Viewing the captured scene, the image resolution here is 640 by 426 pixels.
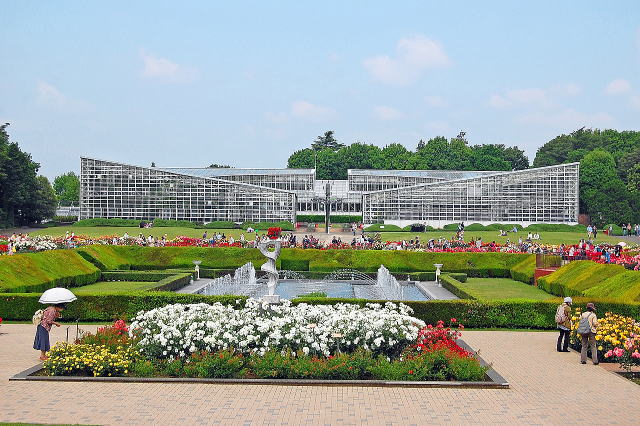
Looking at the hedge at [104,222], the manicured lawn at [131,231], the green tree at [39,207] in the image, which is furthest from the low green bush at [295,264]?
the green tree at [39,207]

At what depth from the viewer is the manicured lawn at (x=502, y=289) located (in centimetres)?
2989

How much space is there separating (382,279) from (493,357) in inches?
776

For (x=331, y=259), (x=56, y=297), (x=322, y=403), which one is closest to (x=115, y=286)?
(x=331, y=259)

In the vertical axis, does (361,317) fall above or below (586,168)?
below

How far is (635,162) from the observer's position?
9438 centimetres

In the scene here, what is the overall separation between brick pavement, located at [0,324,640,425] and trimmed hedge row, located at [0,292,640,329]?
6.90 m

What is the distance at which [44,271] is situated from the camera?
1193 inches

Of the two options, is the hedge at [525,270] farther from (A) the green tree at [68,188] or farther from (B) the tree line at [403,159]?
(A) the green tree at [68,188]

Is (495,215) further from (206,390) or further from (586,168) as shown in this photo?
(206,390)

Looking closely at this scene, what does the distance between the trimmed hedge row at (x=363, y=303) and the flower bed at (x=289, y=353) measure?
5936 mm

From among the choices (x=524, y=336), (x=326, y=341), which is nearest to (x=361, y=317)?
(x=326, y=341)

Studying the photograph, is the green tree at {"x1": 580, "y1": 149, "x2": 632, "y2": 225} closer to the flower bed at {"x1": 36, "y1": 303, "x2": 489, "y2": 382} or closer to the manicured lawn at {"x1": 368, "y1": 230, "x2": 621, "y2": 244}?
the manicured lawn at {"x1": 368, "y1": 230, "x2": 621, "y2": 244}

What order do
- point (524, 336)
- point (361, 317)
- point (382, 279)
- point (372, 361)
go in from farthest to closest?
1. point (382, 279)
2. point (524, 336)
3. point (361, 317)
4. point (372, 361)

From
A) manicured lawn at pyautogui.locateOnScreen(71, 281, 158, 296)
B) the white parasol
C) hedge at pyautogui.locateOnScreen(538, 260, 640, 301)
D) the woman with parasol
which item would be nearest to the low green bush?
manicured lawn at pyautogui.locateOnScreen(71, 281, 158, 296)
